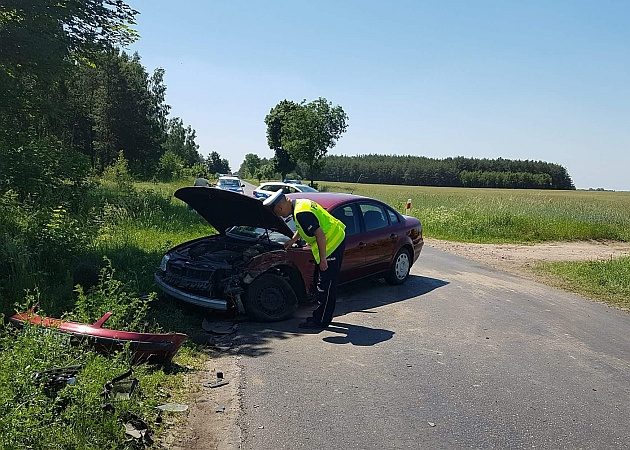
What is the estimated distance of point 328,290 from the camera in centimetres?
723

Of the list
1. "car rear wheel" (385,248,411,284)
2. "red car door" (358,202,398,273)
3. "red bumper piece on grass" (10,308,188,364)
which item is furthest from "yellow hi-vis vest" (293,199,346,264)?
"car rear wheel" (385,248,411,284)

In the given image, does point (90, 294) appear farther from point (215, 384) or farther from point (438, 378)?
point (438, 378)

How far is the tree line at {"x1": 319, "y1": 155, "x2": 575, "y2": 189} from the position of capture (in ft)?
331

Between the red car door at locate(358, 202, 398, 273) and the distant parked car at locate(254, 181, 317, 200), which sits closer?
the red car door at locate(358, 202, 398, 273)

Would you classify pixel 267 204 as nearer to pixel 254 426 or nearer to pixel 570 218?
pixel 254 426

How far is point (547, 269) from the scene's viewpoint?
13.8 m

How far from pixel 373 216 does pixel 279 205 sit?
8.34ft

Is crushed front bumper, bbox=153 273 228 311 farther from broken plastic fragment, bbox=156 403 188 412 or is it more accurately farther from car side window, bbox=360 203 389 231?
car side window, bbox=360 203 389 231

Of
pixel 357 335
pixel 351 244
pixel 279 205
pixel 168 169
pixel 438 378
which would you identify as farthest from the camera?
pixel 168 169

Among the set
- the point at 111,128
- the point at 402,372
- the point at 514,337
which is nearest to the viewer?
the point at 402,372

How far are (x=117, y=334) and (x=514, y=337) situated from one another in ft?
15.6

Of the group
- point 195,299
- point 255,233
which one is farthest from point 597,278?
point 195,299

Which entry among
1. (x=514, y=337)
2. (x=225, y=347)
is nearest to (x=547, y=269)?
(x=514, y=337)

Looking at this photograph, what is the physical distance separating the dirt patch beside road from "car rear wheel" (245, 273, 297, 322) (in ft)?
25.3
